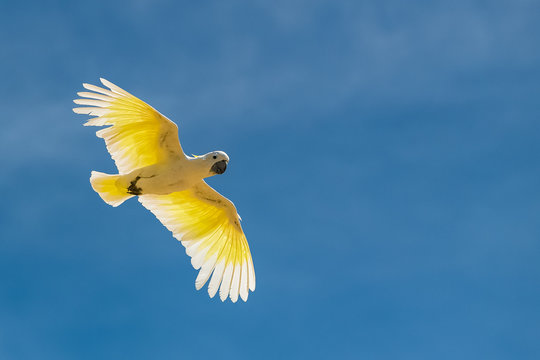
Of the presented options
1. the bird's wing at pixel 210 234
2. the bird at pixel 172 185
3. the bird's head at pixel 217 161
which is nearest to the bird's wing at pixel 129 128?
the bird at pixel 172 185

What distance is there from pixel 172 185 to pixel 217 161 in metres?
0.90

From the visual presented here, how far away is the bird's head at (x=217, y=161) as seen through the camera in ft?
38.2

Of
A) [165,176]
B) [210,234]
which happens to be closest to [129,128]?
[165,176]

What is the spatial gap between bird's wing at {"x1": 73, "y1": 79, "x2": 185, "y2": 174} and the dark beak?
70 cm

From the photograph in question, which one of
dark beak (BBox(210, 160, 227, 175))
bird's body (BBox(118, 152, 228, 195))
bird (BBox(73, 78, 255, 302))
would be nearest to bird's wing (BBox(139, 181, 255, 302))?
bird (BBox(73, 78, 255, 302))

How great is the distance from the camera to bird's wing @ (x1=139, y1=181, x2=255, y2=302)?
1281cm

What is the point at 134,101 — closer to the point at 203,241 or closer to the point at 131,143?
the point at 131,143

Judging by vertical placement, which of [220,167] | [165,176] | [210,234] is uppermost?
[210,234]

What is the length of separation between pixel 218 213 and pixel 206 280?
135 centimetres

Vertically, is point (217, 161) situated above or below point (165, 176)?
above

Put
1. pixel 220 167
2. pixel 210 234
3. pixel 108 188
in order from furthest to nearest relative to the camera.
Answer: pixel 210 234, pixel 108 188, pixel 220 167

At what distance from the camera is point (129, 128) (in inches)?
462

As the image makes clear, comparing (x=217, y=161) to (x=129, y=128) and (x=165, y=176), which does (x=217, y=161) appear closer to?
(x=165, y=176)

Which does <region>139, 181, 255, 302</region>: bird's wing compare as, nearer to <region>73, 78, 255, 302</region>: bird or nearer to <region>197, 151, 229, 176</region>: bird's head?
<region>73, 78, 255, 302</region>: bird
